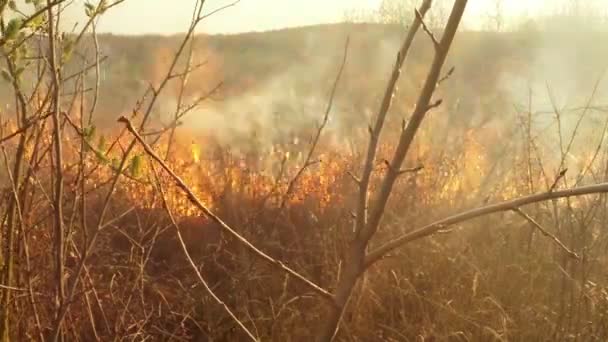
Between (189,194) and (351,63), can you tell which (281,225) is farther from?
(351,63)

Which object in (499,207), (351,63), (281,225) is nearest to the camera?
(499,207)

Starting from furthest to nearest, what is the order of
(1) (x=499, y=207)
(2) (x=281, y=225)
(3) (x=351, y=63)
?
(3) (x=351, y=63), (2) (x=281, y=225), (1) (x=499, y=207)

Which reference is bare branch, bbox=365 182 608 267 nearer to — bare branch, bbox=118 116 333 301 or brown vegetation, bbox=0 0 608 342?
brown vegetation, bbox=0 0 608 342

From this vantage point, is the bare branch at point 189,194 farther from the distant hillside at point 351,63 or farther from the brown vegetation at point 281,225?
the distant hillside at point 351,63

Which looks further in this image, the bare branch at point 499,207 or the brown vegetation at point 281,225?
the brown vegetation at point 281,225

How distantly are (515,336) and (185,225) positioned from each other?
2542 millimetres

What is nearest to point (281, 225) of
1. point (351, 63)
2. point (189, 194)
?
point (189, 194)

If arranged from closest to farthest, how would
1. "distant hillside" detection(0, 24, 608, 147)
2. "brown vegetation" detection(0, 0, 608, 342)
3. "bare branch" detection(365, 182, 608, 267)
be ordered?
"bare branch" detection(365, 182, 608, 267), "brown vegetation" detection(0, 0, 608, 342), "distant hillside" detection(0, 24, 608, 147)

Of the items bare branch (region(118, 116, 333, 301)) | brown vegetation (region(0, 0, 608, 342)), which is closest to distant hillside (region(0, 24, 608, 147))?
brown vegetation (region(0, 0, 608, 342))

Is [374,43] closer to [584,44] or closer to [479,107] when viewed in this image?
[584,44]

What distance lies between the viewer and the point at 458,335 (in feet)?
10.6

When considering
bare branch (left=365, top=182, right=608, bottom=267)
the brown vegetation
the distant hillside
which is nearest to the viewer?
bare branch (left=365, top=182, right=608, bottom=267)

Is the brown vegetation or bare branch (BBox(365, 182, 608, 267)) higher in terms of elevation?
bare branch (BBox(365, 182, 608, 267))

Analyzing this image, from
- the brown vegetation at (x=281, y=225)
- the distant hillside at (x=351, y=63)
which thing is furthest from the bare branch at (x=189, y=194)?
the distant hillside at (x=351, y=63)
